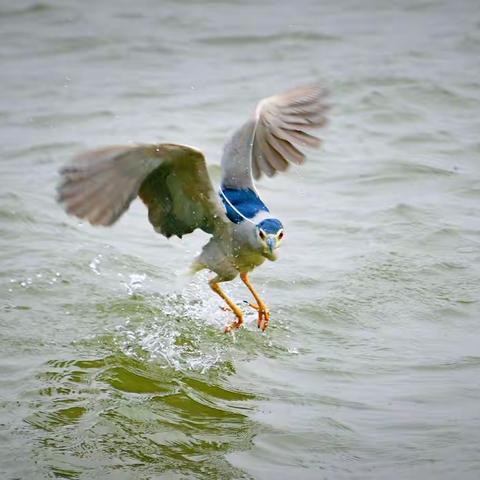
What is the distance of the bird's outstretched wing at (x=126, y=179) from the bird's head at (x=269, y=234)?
0.35 meters

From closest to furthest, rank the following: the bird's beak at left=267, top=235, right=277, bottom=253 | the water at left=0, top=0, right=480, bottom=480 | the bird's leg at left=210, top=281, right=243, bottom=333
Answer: the water at left=0, top=0, right=480, bottom=480, the bird's beak at left=267, top=235, right=277, bottom=253, the bird's leg at left=210, top=281, right=243, bottom=333

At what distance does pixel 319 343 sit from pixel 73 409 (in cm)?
173

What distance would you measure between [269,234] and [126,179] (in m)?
0.94

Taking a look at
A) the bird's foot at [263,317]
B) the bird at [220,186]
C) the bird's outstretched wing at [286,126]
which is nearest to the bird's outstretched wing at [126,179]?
the bird at [220,186]

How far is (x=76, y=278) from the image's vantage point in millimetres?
7336

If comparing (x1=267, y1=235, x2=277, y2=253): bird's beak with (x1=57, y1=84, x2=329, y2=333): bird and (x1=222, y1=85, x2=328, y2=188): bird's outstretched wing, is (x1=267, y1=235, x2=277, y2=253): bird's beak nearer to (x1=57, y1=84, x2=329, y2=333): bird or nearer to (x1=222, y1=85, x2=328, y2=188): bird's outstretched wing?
(x1=57, y1=84, x2=329, y2=333): bird

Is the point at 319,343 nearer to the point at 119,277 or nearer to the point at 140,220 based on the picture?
the point at 119,277

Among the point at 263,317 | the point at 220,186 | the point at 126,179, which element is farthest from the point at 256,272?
the point at 126,179

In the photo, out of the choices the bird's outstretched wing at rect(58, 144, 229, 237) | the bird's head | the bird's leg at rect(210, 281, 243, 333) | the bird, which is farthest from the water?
the bird's outstretched wing at rect(58, 144, 229, 237)

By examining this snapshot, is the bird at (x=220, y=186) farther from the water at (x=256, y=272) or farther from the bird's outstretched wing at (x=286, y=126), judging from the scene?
the water at (x=256, y=272)

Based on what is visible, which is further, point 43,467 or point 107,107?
point 107,107

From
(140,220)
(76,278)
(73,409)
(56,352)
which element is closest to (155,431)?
(73,409)

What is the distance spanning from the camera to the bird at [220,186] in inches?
206

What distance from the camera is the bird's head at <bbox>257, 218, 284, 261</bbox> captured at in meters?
5.80
